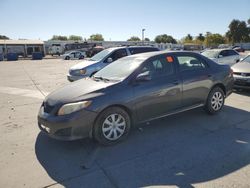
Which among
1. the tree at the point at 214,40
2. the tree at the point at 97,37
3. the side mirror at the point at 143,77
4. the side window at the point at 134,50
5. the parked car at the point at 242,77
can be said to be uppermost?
the tree at the point at 97,37

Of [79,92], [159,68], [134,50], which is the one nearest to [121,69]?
[159,68]

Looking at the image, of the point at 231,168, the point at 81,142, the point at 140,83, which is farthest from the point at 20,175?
the point at 231,168

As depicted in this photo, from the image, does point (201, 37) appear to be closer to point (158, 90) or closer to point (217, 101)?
point (217, 101)

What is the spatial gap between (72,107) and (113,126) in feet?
2.62

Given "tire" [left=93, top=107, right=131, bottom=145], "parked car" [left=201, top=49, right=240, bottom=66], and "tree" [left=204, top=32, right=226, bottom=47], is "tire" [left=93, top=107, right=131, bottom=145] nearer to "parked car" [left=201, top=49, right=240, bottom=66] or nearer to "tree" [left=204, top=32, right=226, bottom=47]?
"parked car" [left=201, top=49, right=240, bottom=66]

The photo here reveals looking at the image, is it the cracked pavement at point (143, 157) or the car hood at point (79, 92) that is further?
the car hood at point (79, 92)

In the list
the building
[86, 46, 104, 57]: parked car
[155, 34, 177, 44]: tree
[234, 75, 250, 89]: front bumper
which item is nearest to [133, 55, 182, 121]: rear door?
[234, 75, 250, 89]: front bumper

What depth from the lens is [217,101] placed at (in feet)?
18.2

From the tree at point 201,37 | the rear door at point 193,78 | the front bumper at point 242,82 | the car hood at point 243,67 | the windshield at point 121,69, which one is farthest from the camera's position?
Result: the tree at point 201,37

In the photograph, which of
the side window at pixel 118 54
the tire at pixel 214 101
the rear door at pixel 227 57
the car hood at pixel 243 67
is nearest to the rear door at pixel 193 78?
the tire at pixel 214 101

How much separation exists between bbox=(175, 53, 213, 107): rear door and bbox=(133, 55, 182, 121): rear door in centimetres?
20

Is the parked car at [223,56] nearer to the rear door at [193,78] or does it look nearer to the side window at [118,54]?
the side window at [118,54]

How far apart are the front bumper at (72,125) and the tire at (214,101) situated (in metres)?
2.94

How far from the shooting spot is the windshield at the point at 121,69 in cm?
443
